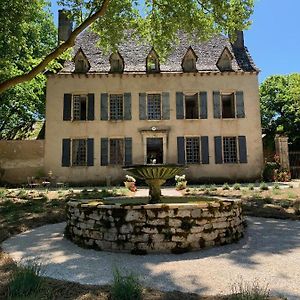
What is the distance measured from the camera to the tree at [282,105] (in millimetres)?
30050

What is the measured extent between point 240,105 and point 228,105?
130 centimetres

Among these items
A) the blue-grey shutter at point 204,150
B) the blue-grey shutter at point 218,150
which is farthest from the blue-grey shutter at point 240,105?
the blue-grey shutter at point 204,150

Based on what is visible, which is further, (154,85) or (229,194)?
(154,85)

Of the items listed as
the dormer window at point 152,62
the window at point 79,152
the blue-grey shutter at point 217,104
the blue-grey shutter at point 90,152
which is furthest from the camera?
the dormer window at point 152,62

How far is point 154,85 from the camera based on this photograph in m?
21.2

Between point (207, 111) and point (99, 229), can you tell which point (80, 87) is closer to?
point (207, 111)

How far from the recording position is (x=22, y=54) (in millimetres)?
21141

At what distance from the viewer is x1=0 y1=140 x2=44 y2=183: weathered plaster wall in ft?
67.0

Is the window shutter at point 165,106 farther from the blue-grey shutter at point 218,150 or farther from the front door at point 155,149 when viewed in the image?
the blue-grey shutter at point 218,150

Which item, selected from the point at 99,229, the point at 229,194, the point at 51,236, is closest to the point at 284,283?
the point at 99,229

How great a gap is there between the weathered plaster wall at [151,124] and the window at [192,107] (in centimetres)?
71

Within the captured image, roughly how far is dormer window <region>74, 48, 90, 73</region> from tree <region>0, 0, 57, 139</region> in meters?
2.22

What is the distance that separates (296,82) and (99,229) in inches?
1112

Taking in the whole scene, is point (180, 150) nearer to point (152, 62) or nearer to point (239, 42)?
point (152, 62)
